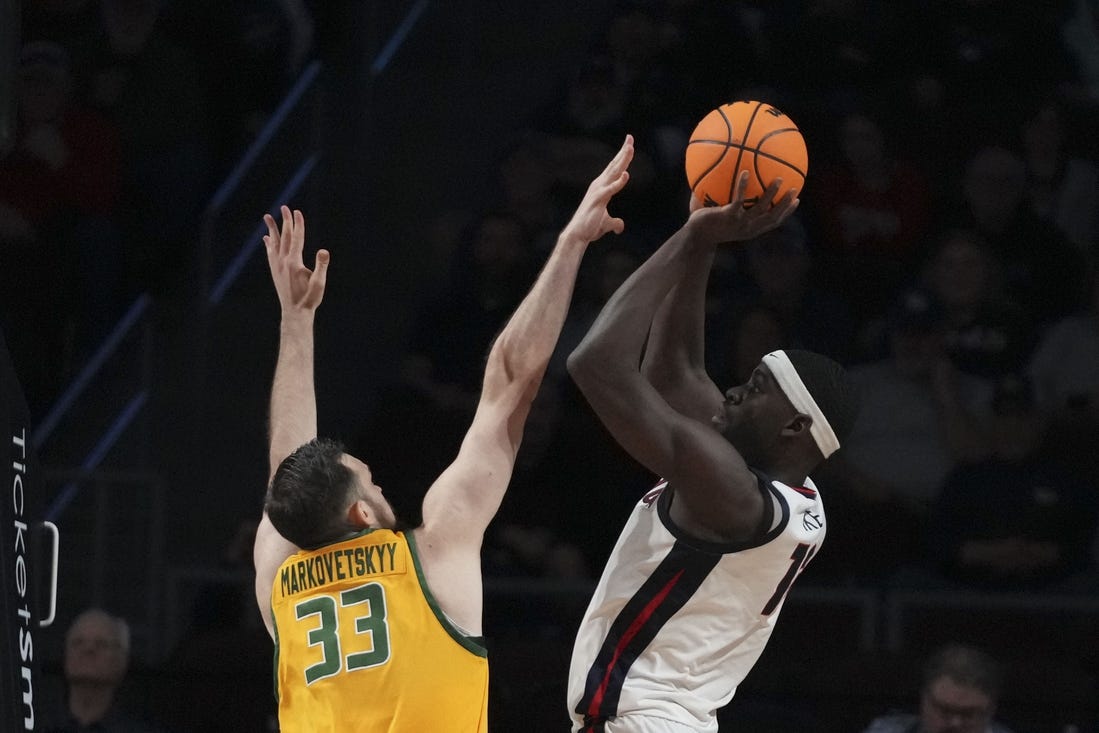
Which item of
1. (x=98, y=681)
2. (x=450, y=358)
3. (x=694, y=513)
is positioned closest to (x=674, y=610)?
(x=694, y=513)

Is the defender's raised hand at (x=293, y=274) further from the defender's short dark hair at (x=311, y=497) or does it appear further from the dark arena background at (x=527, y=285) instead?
the dark arena background at (x=527, y=285)

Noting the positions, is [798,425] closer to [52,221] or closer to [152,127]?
[52,221]

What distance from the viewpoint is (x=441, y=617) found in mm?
4773

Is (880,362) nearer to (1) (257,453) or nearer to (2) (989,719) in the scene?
(2) (989,719)

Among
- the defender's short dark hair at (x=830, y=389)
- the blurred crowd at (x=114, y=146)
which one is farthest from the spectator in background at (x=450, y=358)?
the defender's short dark hair at (x=830, y=389)


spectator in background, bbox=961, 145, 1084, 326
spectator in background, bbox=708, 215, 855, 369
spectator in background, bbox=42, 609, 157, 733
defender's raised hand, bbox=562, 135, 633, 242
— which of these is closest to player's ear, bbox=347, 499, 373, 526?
defender's raised hand, bbox=562, 135, 633, 242

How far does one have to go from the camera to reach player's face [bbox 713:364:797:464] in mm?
5023

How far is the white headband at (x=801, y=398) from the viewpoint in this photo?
500 centimetres

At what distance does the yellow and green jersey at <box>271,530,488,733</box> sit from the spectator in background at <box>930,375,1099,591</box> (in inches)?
165

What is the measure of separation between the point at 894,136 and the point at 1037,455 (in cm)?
227

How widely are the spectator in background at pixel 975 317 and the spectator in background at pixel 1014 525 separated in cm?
48

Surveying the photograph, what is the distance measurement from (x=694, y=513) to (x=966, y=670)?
8.30ft

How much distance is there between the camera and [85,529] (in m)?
9.61

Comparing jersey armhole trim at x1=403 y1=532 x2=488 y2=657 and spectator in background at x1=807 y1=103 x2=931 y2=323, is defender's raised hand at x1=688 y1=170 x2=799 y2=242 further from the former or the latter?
spectator in background at x1=807 y1=103 x2=931 y2=323
